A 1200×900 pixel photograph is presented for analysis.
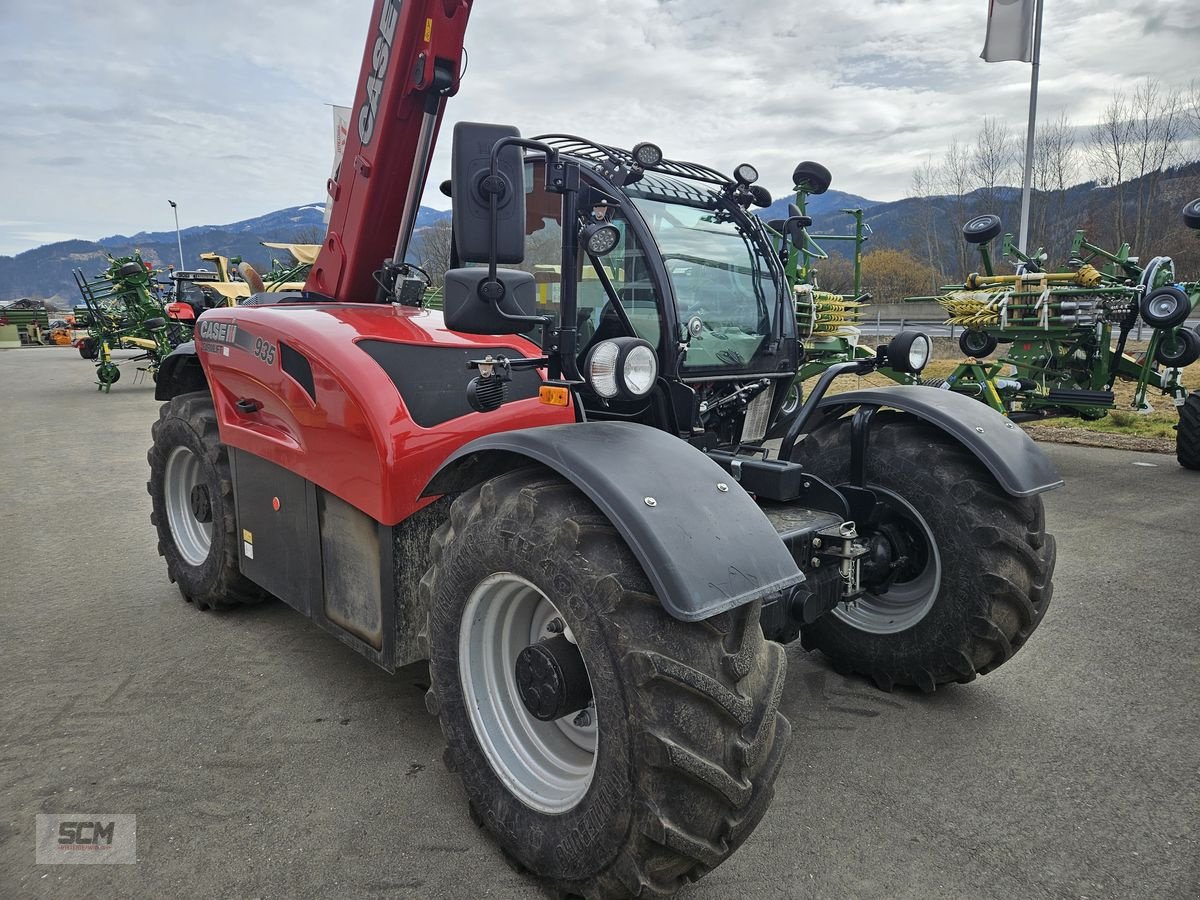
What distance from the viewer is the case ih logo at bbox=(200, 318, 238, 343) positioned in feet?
12.0

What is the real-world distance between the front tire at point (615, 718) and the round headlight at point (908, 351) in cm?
164

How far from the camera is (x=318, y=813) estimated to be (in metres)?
2.60

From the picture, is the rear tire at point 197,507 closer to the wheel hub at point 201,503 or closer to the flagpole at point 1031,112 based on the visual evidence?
the wheel hub at point 201,503

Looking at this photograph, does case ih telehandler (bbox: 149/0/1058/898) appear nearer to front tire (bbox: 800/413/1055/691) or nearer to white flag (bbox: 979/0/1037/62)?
front tire (bbox: 800/413/1055/691)

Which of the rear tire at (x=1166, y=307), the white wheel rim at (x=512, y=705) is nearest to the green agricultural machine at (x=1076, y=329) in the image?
the rear tire at (x=1166, y=307)

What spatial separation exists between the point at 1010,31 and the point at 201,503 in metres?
17.9

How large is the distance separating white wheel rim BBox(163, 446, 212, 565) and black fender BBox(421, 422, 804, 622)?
2977 mm

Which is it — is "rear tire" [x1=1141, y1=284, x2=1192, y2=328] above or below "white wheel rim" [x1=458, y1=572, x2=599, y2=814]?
above

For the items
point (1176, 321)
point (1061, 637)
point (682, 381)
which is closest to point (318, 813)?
point (682, 381)

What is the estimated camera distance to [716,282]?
132 inches

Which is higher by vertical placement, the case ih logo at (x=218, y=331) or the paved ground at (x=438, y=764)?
the case ih logo at (x=218, y=331)

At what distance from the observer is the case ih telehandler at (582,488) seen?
6.50 feet

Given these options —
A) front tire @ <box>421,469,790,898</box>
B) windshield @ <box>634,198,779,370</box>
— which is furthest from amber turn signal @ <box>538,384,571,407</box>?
windshield @ <box>634,198,779,370</box>

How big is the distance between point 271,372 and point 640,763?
90.9 inches
